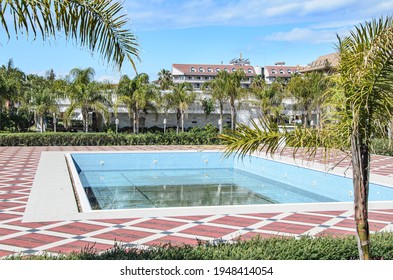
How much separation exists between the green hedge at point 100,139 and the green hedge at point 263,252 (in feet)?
53.9

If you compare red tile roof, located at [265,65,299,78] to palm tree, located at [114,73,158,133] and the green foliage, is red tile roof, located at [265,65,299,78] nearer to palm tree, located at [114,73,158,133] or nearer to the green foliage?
the green foliage

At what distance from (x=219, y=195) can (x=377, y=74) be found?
24.4 feet

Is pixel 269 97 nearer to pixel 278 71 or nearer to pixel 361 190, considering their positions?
pixel 361 190

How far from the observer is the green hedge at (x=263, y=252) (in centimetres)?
418

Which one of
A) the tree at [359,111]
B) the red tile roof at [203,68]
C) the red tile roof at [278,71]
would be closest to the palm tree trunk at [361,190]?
the tree at [359,111]

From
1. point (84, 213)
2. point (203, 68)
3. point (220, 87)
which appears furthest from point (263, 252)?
point (203, 68)

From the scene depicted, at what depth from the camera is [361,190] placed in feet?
13.5

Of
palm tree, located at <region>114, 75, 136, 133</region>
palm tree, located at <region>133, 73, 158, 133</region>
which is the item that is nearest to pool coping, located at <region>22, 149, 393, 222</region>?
palm tree, located at <region>133, 73, 158, 133</region>

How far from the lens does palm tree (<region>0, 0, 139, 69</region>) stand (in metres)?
4.05

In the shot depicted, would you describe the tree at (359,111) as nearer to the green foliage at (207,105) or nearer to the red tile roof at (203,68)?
the green foliage at (207,105)

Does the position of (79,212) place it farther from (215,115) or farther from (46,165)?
(215,115)

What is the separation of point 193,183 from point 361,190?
9097mm

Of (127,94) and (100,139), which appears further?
(127,94)

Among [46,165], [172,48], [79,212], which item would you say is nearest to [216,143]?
[46,165]
